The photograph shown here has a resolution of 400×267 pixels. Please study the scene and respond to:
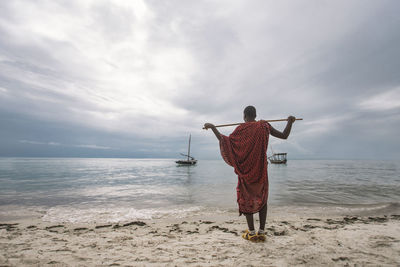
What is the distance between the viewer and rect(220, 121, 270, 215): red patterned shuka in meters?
3.54

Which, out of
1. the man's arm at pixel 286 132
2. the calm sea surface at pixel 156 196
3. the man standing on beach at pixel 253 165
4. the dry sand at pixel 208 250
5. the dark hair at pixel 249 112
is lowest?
the calm sea surface at pixel 156 196

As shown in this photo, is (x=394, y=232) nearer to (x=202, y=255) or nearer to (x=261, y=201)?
(x=261, y=201)

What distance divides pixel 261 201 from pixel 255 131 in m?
1.34

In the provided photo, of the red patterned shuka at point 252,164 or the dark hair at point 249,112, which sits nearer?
the red patterned shuka at point 252,164

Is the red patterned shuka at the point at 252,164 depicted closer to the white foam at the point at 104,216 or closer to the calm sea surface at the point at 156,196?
the white foam at the point at 104,216

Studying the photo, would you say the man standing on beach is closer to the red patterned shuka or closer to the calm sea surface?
the red patterned shuka

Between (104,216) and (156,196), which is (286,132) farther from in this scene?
(156,196)

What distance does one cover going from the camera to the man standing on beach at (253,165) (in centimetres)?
354

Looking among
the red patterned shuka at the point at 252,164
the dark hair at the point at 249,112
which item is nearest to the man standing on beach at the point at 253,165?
the red patterned shuka at the point at 252,164

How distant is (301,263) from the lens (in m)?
2.75

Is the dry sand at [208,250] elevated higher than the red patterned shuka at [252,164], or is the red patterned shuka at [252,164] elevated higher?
the red patterned shuka at [252,164]

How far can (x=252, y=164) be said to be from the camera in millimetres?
3551

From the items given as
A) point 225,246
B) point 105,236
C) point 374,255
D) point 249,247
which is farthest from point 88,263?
point 374,255

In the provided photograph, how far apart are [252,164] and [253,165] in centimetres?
3
